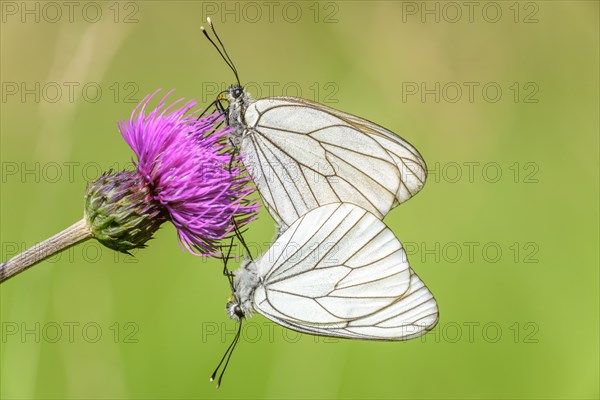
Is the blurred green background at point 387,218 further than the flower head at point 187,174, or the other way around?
the blurred green background at point 387,218

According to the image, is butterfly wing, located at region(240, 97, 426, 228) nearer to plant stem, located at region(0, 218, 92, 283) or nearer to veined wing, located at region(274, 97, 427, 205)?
veined wing, located at region(274, 97, 427, 205)

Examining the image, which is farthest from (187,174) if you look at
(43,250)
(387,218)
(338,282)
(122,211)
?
(387,218)

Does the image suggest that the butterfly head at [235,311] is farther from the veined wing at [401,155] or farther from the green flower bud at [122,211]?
the veined wing at [401,155]

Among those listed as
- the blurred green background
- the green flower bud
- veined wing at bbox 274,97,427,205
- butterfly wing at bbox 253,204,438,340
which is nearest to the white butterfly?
butterfly wing at bbox 253,204,438,340

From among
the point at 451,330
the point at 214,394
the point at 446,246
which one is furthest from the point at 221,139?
the point at 446,246

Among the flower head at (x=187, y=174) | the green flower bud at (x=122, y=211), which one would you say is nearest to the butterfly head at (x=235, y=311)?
the flower head at (x=187, y=174)

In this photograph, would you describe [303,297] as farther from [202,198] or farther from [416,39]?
[416,39]
